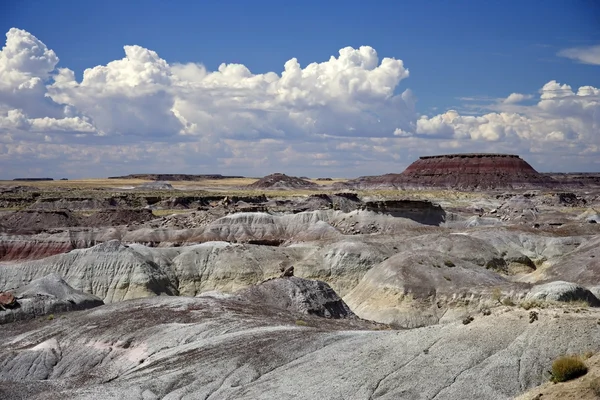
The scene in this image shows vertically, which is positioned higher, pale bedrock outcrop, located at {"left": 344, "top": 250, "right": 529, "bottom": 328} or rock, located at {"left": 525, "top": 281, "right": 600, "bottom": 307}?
rock, located at {"left": 525, "top": 281, "right": 600, "bottom": 307}

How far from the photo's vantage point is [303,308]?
43406mm

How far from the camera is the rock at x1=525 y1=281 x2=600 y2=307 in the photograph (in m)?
42.4

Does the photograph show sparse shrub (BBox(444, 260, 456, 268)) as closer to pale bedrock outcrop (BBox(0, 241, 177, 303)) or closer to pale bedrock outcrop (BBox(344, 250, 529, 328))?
pale bedrock outcrop (BBox(344, 250, 529, 328))

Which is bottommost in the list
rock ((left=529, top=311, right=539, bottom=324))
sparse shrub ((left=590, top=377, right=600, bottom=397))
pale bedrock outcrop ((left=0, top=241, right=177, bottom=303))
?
pale bedrock outcrop ((left=0, top=241, right=177, bottom=303))

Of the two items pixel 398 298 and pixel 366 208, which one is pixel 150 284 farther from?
pixel 366 208

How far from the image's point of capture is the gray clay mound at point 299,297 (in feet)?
144

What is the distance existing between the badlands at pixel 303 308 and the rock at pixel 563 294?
114 millimetres

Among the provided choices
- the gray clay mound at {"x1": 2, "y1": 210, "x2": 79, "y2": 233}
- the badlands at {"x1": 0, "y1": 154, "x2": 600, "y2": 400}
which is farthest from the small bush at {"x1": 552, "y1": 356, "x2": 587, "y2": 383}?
the gray clay mound at {"x1": 2, "y1": 210, "x2": 79, "y2": 233}

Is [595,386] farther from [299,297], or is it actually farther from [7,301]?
[7,301]

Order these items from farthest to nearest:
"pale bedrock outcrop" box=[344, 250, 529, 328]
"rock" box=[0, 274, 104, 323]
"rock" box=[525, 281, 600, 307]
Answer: "pale bedrock outcrop" box=[344, 250, 529, 328] → "rock" box=[0, 274, 104, 323] → "rock" box=[525, 281, 600, 307]

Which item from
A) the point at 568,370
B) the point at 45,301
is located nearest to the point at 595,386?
the point at 568,370

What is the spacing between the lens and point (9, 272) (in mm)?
66312

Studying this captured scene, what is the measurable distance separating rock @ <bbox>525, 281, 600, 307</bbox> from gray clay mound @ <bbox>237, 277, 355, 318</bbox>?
39.9 feet

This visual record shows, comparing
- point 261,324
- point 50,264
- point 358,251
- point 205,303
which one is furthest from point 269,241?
point 261,324
